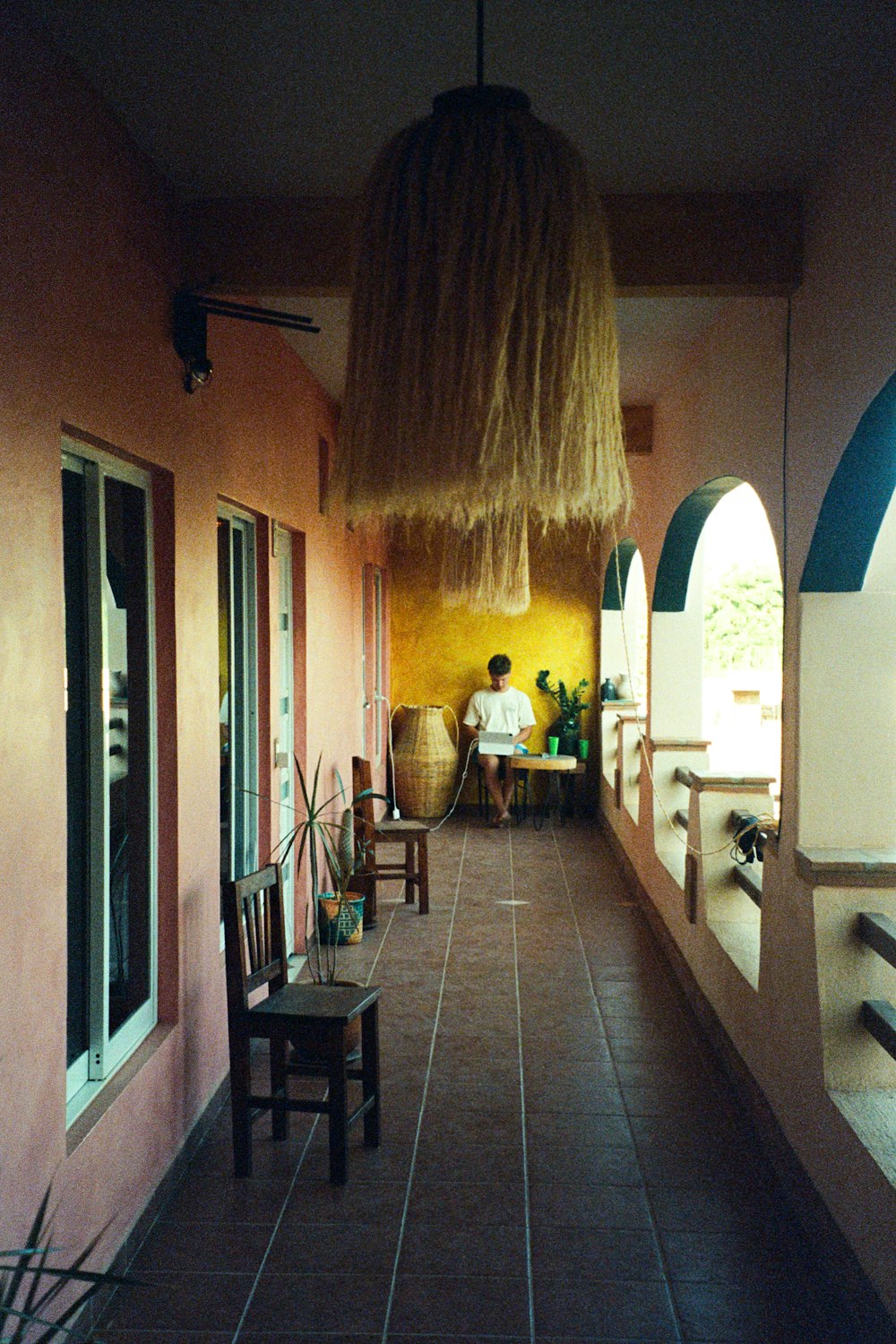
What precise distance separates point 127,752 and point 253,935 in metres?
0.73

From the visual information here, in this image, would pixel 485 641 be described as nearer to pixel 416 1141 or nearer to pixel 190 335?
pixel 416 1141

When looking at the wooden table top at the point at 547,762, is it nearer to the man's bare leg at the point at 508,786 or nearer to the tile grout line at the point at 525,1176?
the man's bare leg at the point at 508,786

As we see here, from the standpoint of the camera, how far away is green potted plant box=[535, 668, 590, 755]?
934 centimetres

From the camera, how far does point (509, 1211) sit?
294 centimetres

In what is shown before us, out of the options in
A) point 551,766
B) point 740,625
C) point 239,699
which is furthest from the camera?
point 740,625

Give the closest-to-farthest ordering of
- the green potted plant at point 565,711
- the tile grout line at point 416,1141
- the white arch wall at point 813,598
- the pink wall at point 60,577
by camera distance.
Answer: the pink wall at point 60,577, the white arch wall at point 813,598, the tile grout line at point 416,1141, the green potted plant at point 565,711

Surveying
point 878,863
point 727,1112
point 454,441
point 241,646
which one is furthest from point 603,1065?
point 454,441

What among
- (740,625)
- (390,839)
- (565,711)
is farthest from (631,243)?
(740,625)

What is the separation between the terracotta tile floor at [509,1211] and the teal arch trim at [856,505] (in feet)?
5.40

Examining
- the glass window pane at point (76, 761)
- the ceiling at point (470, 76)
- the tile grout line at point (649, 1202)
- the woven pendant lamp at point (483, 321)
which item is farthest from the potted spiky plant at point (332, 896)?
the woven pendant lamp at point (483, 321)

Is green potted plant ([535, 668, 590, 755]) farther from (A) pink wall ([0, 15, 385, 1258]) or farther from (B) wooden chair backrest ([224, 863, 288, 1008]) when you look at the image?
(B) wooden chair backrest ([224, 863, 288, 1008])

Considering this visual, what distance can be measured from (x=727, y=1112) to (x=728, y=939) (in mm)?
707

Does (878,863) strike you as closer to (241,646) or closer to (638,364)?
(241,646)

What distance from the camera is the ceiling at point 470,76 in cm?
218
